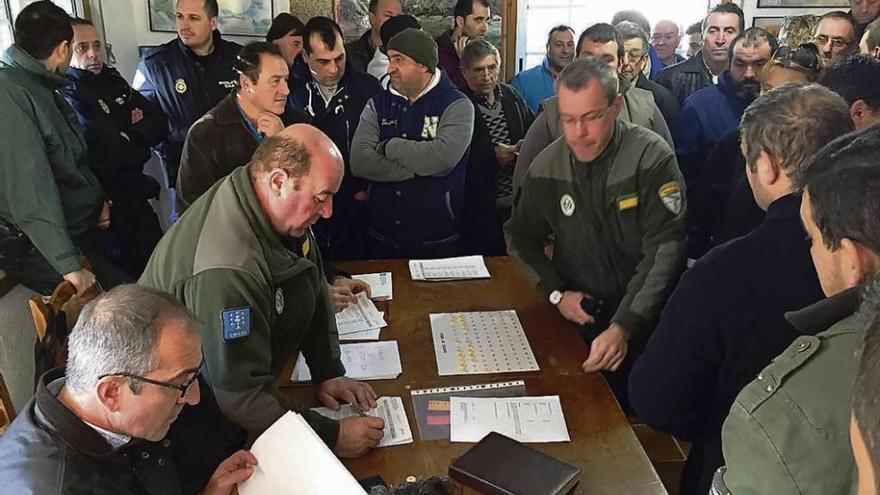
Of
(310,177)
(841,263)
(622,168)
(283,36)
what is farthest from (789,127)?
(283,36)

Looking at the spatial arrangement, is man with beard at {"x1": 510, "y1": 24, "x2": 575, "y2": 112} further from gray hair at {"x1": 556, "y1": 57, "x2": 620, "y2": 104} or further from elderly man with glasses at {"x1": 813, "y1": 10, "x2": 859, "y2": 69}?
gray hair at {"x1": 556, "y1": 57, "x2": 620, "y2": 104}

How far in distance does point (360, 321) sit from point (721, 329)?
1.12 metres

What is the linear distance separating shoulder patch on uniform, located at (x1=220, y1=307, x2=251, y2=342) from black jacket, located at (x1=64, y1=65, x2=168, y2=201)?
2.05 meters

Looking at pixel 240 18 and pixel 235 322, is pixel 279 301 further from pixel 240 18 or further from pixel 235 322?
pixel 240 18

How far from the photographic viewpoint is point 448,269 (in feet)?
8.61

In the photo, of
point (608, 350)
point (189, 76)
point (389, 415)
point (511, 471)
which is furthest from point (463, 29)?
point (511, 471)

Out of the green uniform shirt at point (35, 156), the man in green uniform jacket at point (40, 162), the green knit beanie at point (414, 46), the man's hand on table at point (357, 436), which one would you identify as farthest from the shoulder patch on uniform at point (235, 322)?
the green knit beanie at point (414, 46)

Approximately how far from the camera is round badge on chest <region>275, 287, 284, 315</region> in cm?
172

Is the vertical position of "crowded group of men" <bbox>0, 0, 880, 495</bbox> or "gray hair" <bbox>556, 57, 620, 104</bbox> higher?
"gray hair" <bbox>556, 57, 620, 104</bbox>

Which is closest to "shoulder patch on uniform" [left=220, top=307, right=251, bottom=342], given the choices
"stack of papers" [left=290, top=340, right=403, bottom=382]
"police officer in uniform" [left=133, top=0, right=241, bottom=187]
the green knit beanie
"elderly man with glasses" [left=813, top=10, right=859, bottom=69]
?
"stack of papers" [left=290, top=340, right=403, bottom=382]

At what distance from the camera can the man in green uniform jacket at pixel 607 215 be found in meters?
2.10

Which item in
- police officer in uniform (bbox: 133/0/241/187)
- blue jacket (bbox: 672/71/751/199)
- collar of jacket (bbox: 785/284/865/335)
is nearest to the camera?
collar of jacket (bbox: 785/284/865/335)

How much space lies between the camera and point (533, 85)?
13.1ft

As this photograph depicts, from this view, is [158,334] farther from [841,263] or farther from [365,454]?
[841,263]
